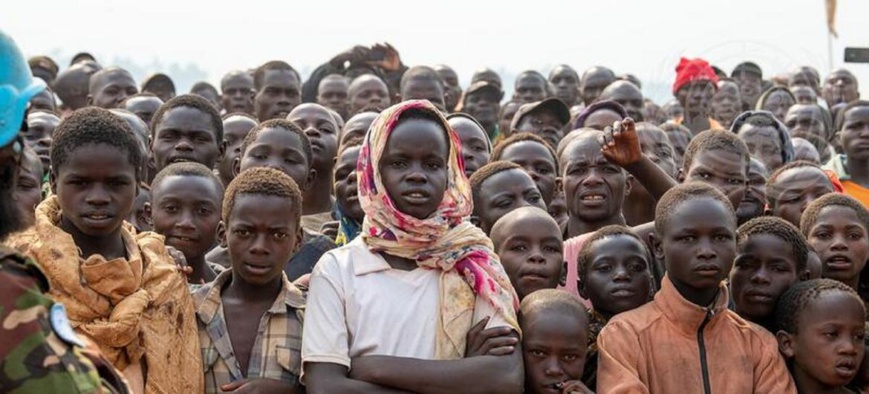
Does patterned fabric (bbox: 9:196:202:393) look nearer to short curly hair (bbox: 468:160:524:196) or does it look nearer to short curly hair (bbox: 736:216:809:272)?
short curly hair (bbox: 468:160:524:196)

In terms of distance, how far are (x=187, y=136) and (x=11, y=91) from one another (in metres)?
3.56

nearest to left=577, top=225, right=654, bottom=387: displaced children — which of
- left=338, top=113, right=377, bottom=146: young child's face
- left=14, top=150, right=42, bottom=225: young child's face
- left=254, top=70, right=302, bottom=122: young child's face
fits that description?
left=14, top=150, right=42, bottom=225: young child's face

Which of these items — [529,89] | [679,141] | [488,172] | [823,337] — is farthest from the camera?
[529,89]

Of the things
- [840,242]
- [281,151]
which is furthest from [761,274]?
[281,151]

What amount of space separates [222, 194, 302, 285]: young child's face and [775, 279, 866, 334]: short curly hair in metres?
1.75

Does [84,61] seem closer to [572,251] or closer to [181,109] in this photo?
[181,109]

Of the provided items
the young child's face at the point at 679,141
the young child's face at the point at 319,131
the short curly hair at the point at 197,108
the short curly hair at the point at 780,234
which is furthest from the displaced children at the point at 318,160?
the young child's face at the point at 679,141

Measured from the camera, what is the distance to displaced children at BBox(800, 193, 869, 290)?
4875 mm

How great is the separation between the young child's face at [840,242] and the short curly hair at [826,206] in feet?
0.06

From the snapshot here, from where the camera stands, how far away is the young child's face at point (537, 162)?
18.4 ft

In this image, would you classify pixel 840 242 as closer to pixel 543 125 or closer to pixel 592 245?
pixel 592 245

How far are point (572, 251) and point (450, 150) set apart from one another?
1146mm

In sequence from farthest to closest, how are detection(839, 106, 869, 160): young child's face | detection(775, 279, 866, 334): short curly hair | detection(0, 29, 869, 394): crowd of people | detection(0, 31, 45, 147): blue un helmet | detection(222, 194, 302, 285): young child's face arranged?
detection(839, 106, 869, 160): young child's face, detection(775, 279, 866, 334): short curly hair, detection(222, 194, 302, 285): young child's face, detection(0, 29, 869, 394): crowd of people, detection(0, 31, 45, 147): blue un helmet

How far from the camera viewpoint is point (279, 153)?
517 cm
